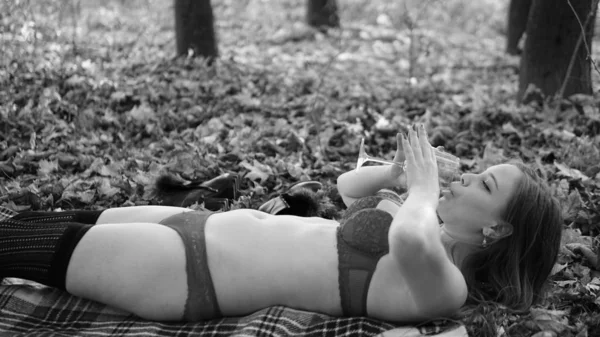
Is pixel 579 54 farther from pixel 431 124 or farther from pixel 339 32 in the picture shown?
pixel 339 32

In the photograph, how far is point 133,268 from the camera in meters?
2.37

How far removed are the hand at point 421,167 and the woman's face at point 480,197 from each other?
0.69 ft

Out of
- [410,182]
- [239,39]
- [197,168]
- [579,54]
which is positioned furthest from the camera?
[239,39]

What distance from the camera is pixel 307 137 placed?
4.88 meters

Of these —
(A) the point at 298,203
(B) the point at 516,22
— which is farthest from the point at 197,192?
(B) the point at 516,22

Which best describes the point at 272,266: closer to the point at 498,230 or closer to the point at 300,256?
the point at 300,256

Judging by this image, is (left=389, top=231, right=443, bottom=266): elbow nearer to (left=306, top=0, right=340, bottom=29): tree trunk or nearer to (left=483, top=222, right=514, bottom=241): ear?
(left=483, top=222, right=514, bottom=241): ear

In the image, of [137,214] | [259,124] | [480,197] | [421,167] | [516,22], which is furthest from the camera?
[516,22]

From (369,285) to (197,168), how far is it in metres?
1.93

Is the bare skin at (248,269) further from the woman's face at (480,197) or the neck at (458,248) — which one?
the neck at (458,248)

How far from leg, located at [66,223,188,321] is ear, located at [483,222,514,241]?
1.17 metres

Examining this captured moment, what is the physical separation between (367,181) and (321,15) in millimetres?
8006

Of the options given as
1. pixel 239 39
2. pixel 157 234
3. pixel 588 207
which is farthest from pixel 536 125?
pixel 239 39

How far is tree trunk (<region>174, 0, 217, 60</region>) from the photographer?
21.7 feet
